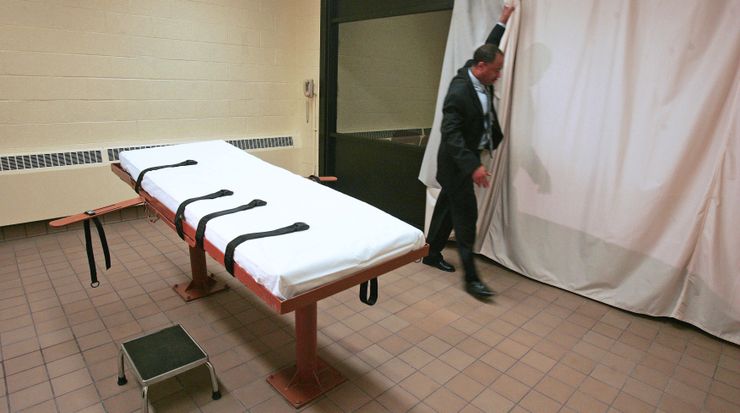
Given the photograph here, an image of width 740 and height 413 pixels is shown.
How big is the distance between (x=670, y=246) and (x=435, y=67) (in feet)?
9.21

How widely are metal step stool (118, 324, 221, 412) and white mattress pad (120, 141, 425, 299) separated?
0.54 m

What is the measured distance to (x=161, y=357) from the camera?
1812mm

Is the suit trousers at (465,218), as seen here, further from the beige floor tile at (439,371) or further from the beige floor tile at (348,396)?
the beige floor tile at (348,396)

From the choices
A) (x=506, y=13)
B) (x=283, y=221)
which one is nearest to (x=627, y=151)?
(x=506, y=13)

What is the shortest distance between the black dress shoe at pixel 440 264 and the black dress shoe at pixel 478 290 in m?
0.33

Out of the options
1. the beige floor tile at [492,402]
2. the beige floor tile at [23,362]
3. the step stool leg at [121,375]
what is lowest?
the beige floor tile at [492,402]

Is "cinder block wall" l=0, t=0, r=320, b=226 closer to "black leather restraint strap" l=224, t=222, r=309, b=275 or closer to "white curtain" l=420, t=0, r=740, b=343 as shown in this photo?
"white curtain" l=420, t=0, r=740, b=343

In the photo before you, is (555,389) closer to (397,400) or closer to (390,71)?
(397,400)

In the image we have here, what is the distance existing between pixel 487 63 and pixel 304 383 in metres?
1.98

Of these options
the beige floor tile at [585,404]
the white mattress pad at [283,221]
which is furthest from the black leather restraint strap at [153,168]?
the beige floor tile at [585,404]

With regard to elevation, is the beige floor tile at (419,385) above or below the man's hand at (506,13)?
below

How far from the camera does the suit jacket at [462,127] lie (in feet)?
8.61

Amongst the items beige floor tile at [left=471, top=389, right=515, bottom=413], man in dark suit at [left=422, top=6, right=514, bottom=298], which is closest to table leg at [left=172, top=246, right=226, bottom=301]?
man in dark suit at [left=422, top=6, right=514, bottom=298]

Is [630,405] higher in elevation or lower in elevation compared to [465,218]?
lower
